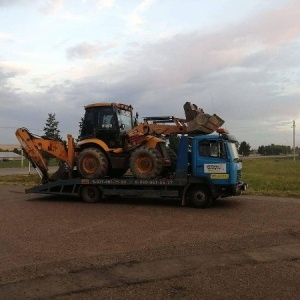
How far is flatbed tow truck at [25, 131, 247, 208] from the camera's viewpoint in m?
13.7

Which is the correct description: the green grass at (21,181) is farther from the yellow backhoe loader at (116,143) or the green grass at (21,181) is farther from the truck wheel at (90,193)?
the truck wheel at (90,193)

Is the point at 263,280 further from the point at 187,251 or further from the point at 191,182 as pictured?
the point at 191,182

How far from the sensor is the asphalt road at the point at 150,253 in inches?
232

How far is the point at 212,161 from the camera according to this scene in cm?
1379

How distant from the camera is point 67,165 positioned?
16.5 m

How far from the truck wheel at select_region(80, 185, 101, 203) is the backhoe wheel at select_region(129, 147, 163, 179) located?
1.66 metres

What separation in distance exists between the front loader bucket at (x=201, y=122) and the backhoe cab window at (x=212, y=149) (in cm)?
72

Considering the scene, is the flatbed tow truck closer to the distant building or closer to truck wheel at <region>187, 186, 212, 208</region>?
truck wheel at <region>187, 186, 212, 208</region>

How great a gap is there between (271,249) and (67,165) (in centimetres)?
1018

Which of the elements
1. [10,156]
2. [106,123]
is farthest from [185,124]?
[10,156]

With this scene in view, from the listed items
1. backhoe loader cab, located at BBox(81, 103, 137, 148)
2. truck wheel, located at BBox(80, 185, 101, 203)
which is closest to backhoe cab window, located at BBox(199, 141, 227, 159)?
backhoe loader cab, located at BBox(81, 103, 137, 148)

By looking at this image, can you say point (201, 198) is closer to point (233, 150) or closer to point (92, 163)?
point (233, 150)

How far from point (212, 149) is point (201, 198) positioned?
1.68 metres

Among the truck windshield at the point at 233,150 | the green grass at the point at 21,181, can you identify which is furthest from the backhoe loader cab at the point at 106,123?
the green grass at the point at 21,181
